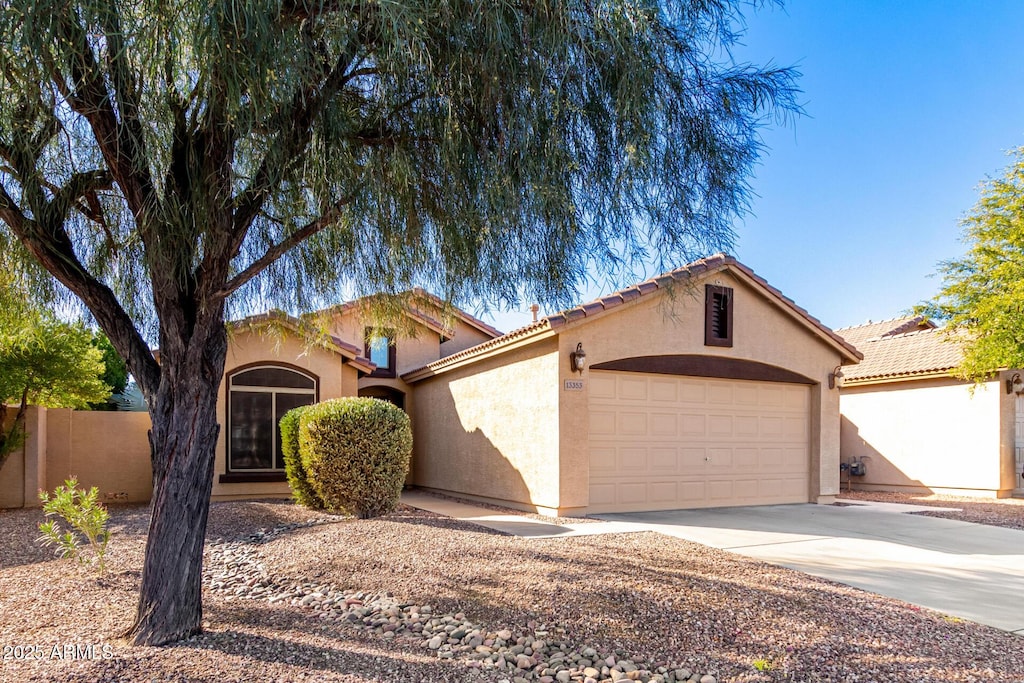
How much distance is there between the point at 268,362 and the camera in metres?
13.9

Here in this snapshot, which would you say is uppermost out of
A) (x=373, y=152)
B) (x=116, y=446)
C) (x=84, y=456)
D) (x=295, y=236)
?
(x=373, y=152)

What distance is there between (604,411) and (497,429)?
233 cm

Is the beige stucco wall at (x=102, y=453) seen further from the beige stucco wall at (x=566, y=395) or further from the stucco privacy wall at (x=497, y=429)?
the beige stucco wall at (x=566, y=395)

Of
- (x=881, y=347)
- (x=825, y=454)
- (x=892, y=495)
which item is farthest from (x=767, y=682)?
(x=881, y=347)

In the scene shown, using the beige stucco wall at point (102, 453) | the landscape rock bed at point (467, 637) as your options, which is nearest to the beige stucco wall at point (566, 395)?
the landscape rock bed at point (467, 637)

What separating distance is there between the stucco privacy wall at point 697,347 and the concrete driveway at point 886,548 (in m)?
1.02

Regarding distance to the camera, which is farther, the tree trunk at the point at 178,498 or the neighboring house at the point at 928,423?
the neighboring house at the point at 928,423

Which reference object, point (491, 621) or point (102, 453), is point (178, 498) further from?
point (102, 453)

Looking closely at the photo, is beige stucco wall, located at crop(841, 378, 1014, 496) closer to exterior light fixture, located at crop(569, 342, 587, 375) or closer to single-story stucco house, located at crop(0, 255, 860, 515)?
single-story stucco house, located at crop(0, 255, 860, 515)

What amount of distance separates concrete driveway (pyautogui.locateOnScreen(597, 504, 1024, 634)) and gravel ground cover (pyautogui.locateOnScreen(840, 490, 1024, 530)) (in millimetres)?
652

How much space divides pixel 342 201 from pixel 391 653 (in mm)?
3128

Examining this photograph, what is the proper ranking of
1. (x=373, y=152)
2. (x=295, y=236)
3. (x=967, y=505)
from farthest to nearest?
(x=967, y=505), (x=295, y=236), (x=373, y=152)

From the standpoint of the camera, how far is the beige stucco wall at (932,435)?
15.2 m

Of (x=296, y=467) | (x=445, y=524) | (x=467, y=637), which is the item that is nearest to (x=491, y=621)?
(x=467, y=637)
